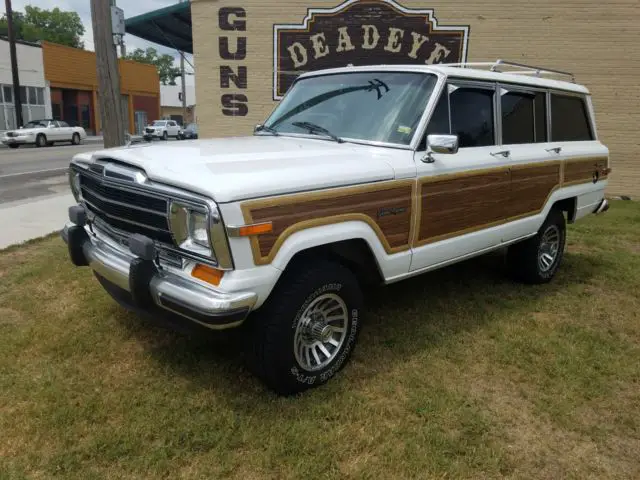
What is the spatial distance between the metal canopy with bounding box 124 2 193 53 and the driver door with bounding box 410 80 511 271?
9996 mm

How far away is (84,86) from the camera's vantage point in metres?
41.3

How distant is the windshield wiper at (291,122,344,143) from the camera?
3.98 m

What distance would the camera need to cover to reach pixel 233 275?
9.16 ft

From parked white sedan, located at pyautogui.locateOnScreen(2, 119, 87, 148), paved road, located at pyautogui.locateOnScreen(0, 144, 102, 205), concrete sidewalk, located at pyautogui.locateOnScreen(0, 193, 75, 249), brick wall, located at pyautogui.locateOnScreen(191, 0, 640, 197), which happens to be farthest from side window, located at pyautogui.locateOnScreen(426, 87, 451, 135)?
parked white sedan, located at pyautogui.locateOnScreen(2, 119, 87, 148)

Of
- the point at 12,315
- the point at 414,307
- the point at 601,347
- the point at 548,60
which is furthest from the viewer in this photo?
the point at 548,60

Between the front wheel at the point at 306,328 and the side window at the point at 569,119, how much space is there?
3.13m

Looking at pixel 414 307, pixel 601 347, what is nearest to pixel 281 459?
pixel 414 307

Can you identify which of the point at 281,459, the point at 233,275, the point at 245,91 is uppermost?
the point at 245,91

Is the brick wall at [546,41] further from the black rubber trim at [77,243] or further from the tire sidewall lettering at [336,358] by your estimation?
the tire sidewall lettering at [336,358]

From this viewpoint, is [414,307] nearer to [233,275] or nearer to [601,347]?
[601,347]

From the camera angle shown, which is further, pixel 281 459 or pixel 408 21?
pixel 408 21

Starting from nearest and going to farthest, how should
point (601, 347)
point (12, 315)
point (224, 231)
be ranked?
1. point (224, 231)
2. point (601, 347)
3. point (12, 315)

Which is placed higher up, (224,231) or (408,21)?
(408,21)

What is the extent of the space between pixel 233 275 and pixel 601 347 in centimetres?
304
